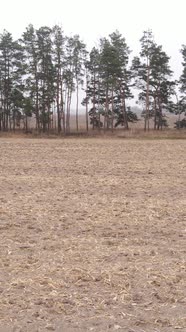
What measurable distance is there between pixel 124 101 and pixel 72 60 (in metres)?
10.8

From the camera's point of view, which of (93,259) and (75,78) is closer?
(93,259)

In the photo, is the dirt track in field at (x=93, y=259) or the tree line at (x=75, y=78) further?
the tree line at (x=75, y=78)

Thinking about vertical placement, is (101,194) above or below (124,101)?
below

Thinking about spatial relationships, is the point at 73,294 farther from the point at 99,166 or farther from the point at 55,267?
the point at 99,166

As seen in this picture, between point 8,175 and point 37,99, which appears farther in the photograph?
point 37,99

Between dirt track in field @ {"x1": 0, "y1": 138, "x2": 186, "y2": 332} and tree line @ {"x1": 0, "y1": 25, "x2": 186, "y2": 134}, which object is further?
tree line @ {"x1": 0, "y1": 25, "x2": 186, "y2": 134}

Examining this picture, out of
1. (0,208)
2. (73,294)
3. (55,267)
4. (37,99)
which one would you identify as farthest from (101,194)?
(37,99)

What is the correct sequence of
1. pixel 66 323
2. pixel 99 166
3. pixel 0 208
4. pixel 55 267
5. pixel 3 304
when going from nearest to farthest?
1. pixel 66 323
2. pixel 3 304
3. pixel 55 267
4. pixel 0 208
5. pixel 99 166

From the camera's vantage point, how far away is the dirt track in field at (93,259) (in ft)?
16.9

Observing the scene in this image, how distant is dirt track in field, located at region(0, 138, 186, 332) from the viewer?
514 centimetres

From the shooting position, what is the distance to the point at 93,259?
23.2 feet

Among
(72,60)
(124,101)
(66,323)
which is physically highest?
(72,60)

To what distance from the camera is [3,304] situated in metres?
5.40

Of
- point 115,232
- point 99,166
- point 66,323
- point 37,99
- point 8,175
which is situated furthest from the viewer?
point 37,99
